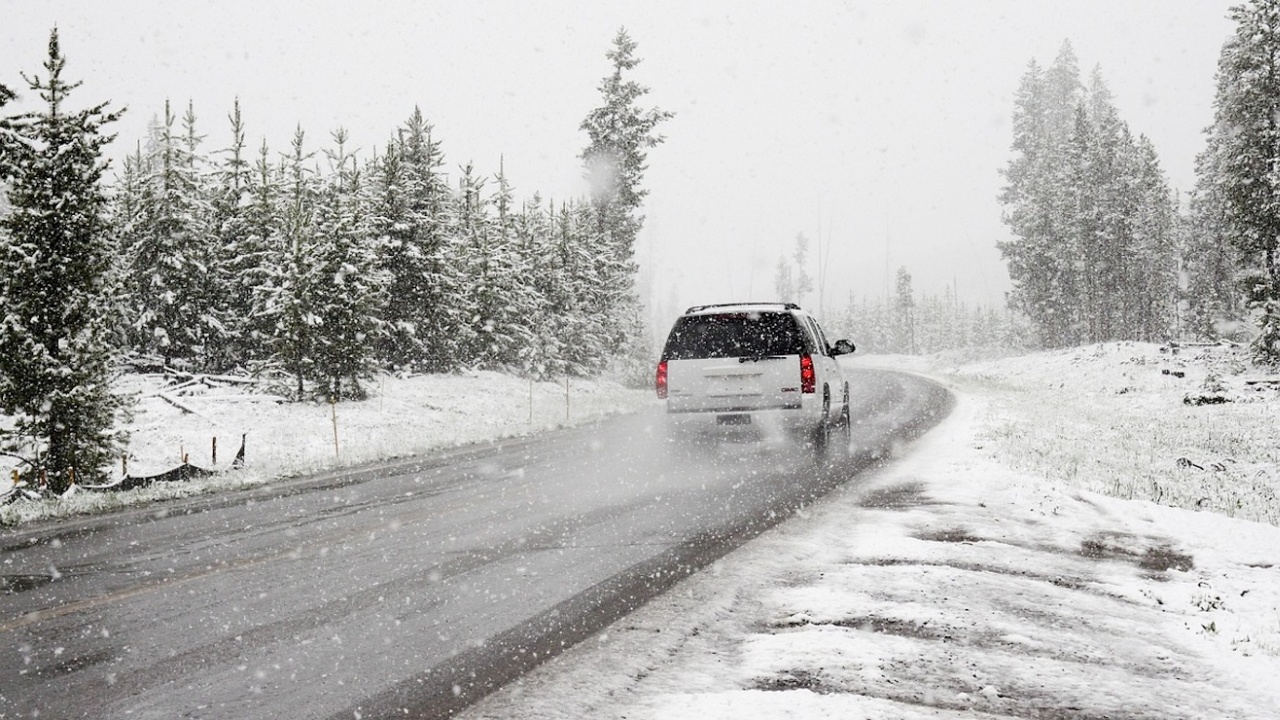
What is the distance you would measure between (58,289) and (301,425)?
723 cm

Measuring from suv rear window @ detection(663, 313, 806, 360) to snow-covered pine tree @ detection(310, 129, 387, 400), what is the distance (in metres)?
13.3

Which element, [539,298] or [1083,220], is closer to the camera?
[539,298]

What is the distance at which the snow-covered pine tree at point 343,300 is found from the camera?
22.2 meters

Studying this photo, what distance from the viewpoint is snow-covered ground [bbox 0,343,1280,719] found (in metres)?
3.48

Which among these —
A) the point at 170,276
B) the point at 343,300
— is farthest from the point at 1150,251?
the point at 170,276

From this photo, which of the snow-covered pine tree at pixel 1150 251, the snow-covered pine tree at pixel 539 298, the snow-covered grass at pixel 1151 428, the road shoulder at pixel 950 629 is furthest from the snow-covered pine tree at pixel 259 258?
the snow-covered pine tree at pixel 1150 251

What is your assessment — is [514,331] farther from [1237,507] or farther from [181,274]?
[1237,507]

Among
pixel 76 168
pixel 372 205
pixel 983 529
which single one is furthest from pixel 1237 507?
pixel 372 205

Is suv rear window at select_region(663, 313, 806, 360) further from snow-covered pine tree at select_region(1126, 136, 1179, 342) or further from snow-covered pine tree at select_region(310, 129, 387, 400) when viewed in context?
snow-covered pine tree at select_region(1126, 136, 1179, 342)

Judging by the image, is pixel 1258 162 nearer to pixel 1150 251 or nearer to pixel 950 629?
pixel 1150 251

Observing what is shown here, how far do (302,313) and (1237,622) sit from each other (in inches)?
857

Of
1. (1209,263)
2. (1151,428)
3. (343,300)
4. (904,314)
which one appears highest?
(904,314)

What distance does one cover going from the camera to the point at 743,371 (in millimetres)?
11836

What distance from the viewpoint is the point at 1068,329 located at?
5172 centimetres
